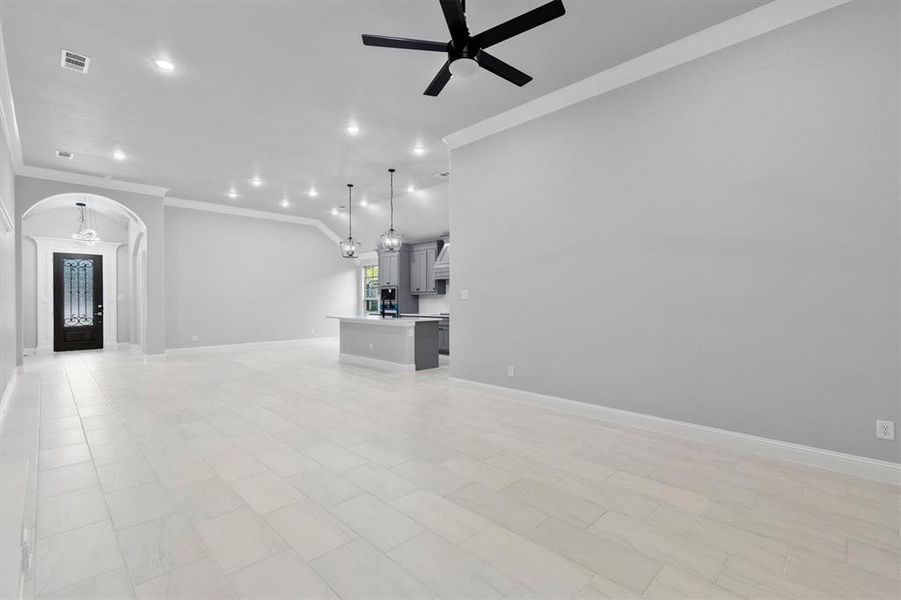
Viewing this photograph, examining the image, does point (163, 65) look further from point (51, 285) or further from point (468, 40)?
point (51, 285)

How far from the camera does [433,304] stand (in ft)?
31.5

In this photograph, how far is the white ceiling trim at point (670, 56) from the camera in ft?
9.57

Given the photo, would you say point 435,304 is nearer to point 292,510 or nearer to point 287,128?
point 287,128

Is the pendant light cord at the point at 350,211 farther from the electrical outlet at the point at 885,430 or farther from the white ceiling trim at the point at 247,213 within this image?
the electrical outlet at the point at 885,430

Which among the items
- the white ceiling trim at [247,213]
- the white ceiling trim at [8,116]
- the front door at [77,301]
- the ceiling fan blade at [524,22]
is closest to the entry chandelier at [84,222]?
the front door at [77,301]

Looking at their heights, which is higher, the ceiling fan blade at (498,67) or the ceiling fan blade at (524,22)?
the ceiling fan blade at (524,22)

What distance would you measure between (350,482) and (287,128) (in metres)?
4.45

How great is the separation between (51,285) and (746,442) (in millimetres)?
13038

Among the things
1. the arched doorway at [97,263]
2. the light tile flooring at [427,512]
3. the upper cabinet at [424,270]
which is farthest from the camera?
the upper cabinet at [424,270]

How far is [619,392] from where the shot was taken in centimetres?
381

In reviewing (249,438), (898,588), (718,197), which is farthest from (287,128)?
(898,588)

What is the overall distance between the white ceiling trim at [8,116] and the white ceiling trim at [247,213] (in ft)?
8.56

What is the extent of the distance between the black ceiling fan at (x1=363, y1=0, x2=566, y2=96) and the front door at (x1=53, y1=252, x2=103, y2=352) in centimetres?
1099

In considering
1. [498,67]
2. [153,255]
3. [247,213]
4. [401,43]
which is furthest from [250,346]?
[498,67]
